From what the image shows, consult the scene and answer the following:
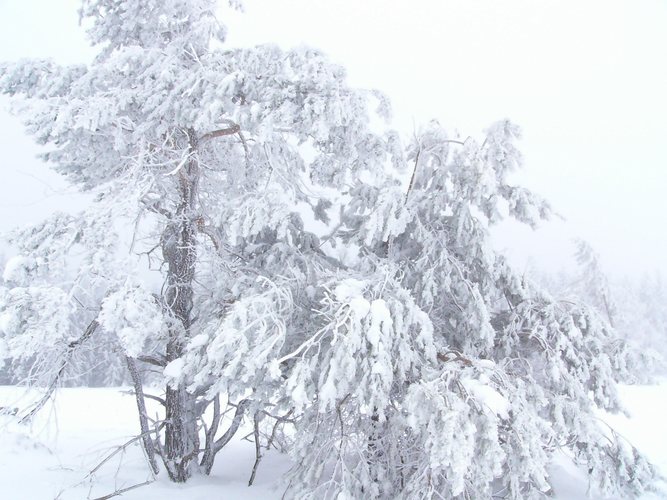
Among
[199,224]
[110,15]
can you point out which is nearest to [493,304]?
[199,224]

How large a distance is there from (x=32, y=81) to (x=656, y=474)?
10898mm

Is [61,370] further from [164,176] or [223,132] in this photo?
[223,132]

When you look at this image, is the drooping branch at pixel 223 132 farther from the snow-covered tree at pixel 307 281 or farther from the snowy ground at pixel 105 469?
the snowy ground at pixel 105 469

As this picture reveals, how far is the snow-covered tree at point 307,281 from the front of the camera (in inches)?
202

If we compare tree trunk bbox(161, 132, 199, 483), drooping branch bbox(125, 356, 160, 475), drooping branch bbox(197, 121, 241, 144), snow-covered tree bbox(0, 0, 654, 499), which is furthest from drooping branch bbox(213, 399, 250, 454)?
drooping branch bbox(197, 121, 241, 144)

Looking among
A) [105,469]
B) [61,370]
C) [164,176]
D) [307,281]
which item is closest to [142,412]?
[61,370]

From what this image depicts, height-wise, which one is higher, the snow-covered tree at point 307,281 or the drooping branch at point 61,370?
the snow-covered tree at point 307,281

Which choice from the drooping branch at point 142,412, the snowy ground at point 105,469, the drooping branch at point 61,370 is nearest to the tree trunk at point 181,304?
the drooping branch at point 142,412

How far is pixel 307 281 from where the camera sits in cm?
645

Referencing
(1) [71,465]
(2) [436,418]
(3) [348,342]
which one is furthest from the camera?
(1) [71,465]

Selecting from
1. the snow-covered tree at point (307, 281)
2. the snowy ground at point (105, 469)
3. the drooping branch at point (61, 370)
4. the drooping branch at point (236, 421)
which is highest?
the snow-covered tree at point (307, 281)

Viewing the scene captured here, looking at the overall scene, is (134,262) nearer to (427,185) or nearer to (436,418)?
(436,418)

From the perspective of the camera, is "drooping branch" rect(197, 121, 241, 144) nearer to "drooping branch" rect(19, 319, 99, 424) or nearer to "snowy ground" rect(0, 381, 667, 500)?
"drooping branch" rect(19, 319, 99, 424)

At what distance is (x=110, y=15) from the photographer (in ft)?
24.3
